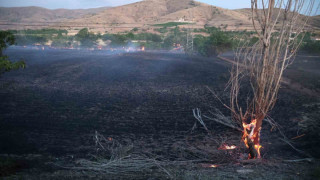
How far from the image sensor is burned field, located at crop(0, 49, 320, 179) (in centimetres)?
615

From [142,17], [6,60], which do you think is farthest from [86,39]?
[142,17]

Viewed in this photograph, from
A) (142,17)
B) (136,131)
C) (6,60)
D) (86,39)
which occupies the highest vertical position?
(142,17)

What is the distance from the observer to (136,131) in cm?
941

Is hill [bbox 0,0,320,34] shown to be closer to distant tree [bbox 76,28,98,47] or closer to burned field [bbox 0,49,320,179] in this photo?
distant tree [bbox 76,28,98,47]

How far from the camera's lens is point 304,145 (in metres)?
8.08

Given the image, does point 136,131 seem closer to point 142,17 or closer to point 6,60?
point 6,60

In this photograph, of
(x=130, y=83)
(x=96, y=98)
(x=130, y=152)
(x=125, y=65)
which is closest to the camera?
(x=130, y=152)

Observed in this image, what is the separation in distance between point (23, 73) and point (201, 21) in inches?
2440

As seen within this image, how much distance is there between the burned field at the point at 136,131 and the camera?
6.15 metres

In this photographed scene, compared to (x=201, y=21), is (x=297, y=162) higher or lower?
lower

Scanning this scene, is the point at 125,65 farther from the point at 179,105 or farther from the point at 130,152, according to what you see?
the point at 130,152

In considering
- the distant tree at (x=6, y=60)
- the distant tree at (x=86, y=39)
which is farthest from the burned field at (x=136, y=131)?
the distant tree at (x=86, y=39)

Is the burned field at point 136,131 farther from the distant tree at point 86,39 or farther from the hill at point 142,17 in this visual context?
the hill at point 142,17

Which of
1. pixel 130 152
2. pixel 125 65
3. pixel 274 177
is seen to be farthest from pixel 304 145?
pixel 125 65
